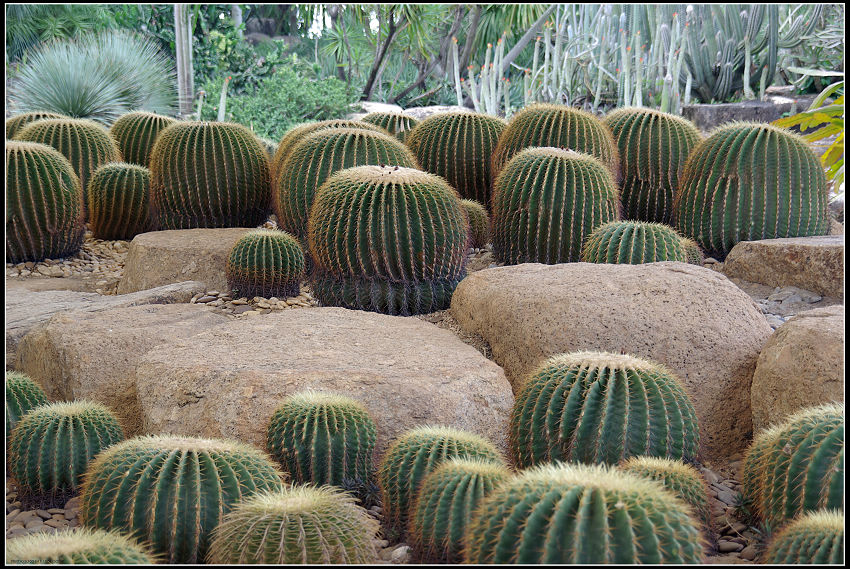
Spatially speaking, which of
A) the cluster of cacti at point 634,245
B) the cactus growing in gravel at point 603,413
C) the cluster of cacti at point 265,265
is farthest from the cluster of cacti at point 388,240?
the cactus growing in gravel at point 603,413

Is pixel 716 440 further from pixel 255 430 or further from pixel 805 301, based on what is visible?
pixel 255 430

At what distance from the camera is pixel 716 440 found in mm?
3484

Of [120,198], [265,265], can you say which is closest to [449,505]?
[265,265]

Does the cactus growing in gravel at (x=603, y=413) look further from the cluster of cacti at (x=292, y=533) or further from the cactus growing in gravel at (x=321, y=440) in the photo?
the cluster of cacti at (x=292, y=533)

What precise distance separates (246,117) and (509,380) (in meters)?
11.4

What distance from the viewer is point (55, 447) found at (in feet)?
9.95

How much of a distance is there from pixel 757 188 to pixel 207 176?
376cm

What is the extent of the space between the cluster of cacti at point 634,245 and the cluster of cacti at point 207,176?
2759mm

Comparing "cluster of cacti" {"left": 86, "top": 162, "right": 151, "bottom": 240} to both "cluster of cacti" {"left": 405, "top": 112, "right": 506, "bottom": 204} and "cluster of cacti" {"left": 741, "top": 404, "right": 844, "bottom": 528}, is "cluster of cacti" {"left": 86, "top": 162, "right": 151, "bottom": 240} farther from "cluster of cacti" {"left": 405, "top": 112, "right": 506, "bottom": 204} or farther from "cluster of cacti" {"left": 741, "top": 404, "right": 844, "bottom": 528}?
"cluster of cacti" {"left": 741, "top": 404, "right": 844, "bottom": 528}

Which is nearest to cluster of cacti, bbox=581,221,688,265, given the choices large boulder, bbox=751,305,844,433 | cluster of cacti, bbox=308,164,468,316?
cluster of cacti, bbox=308,164,468,316

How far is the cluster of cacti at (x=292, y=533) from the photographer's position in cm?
208

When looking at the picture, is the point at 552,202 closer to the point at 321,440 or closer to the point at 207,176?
the point at 321,440

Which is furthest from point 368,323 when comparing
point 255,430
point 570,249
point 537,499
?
point 537,499

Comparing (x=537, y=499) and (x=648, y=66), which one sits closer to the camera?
(x=537, y=499)
